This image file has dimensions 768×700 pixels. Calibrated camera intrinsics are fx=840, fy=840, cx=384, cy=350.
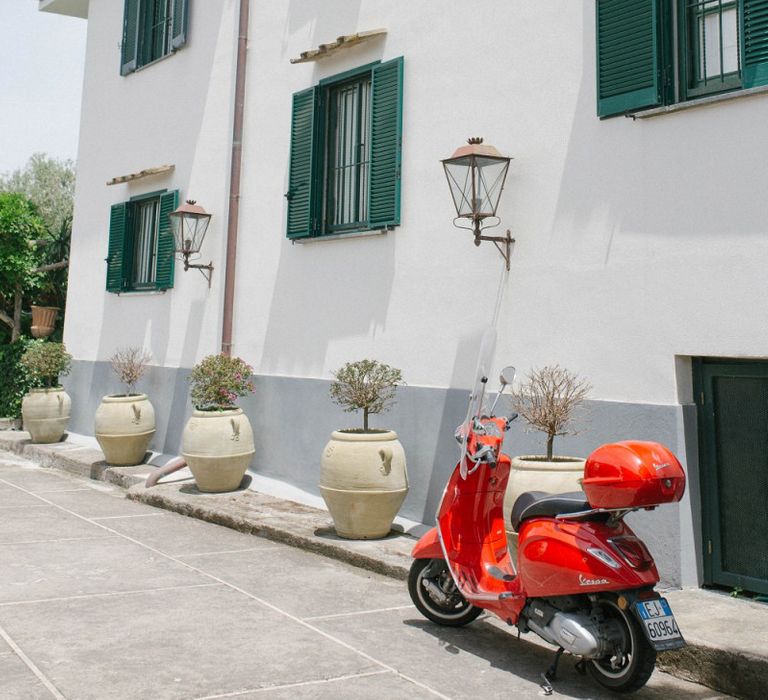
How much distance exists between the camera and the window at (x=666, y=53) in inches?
208

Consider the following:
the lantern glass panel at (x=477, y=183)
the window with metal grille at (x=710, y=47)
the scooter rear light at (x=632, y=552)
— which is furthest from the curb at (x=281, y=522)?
the window with metal grille at (x=710, y=47)

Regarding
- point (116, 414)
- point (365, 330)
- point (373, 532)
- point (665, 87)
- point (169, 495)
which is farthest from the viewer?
point (116, 414)

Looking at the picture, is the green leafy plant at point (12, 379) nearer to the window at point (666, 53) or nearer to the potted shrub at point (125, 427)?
the potted shrub at point (125, 427)

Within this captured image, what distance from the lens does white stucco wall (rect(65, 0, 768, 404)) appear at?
16.8ft

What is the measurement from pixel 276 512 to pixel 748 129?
4.93m

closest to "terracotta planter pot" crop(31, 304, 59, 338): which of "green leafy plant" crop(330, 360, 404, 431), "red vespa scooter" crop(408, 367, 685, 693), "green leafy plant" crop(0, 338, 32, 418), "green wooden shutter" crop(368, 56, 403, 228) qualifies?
"green leafy plant" crop(0, 338, 32, 418)

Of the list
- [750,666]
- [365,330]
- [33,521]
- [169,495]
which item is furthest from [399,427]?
[750,666]

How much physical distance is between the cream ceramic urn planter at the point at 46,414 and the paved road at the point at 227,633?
548 centimetres

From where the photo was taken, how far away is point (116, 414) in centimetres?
1006

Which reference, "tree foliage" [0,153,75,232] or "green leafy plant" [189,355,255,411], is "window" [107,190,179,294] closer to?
"green leafy plant" [189,355,255,411]

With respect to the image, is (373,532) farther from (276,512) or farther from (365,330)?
(365,330)

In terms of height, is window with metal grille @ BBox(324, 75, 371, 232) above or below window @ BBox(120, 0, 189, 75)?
below

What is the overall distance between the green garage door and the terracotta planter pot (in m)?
11.6

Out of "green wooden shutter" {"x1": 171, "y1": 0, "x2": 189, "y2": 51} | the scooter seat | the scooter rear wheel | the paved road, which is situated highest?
"green wooden shutter" {"x1": 171, "y1": 0, "x2": 189, "y2": 51}
